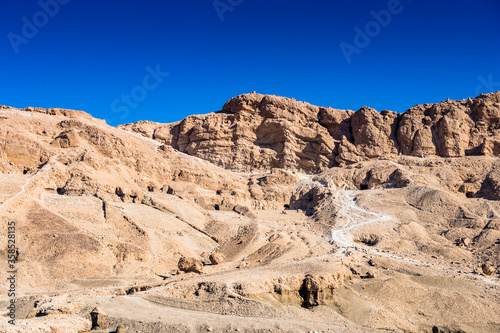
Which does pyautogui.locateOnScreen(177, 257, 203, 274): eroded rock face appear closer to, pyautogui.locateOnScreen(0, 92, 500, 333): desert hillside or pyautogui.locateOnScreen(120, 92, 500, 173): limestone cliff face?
pyautogui.locateOnScreen(0, 92, 500, 333): desert hillside

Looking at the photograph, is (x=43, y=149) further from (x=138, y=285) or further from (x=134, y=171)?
(x=138, y=285)

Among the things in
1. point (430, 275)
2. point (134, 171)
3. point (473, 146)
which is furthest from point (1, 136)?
point (473, 146)

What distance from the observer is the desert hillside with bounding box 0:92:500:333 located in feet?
58.7

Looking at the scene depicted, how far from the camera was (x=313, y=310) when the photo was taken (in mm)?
17938

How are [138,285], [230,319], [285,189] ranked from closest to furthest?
[230,319] < [138,285] < [285,189]

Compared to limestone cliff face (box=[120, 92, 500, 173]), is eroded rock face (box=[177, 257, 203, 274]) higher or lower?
lower

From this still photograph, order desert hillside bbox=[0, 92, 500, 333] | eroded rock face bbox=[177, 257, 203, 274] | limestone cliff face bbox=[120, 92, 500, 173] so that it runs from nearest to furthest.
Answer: desert hillside bbox=[0, 92, 500, 333], eroded rock face bbox=[177, 257, 203, 274], limestone cliff face bbox=[120, 92, 500, 173]

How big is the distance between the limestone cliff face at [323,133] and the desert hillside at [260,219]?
8.4 inches

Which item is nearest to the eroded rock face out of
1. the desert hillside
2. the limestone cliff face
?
the desert hillside

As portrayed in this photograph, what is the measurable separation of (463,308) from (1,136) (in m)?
39.8

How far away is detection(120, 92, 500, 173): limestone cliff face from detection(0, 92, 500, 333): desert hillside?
0.21m

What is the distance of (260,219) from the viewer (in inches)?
1599

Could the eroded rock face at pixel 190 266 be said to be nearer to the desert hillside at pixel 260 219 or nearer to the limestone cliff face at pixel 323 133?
the desert hillside at pixel 260 219

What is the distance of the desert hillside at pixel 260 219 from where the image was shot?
17891 millimetres
